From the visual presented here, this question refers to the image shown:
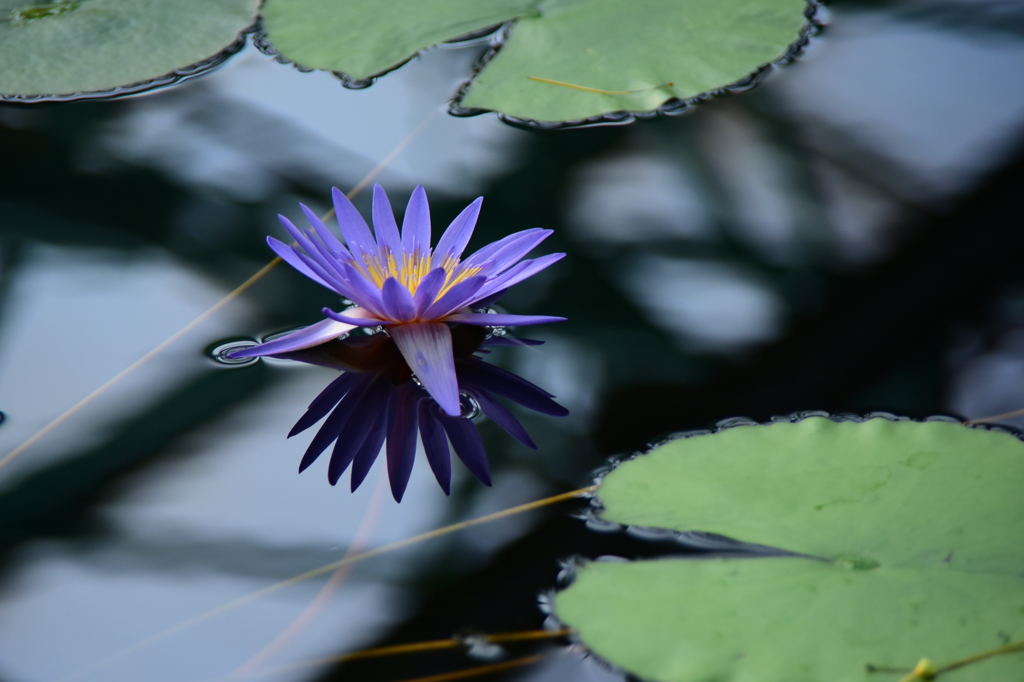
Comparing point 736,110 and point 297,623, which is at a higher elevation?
point 736,110

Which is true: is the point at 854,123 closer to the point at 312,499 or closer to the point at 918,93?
the point at 918,93

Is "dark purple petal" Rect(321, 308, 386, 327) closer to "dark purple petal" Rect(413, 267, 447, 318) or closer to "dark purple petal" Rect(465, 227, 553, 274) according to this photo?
"dark purple petal" Rect(413, 267, 447, 318)

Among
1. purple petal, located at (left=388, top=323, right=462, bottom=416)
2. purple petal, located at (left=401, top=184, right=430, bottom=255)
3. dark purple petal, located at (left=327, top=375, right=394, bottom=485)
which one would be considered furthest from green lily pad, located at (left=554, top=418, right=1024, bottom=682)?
purple petal, located at (left=401, top=184, right=430, bottom=255)

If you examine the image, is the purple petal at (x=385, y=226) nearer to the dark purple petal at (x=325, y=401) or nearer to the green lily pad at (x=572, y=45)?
the dark purple petal at (x=325, y=401)

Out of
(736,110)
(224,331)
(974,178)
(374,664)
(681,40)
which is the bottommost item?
(374,664)

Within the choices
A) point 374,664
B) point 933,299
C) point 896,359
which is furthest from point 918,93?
point 374,664

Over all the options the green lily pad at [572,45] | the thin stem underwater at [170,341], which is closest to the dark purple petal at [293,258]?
the thin stem underwater at [170,341]
